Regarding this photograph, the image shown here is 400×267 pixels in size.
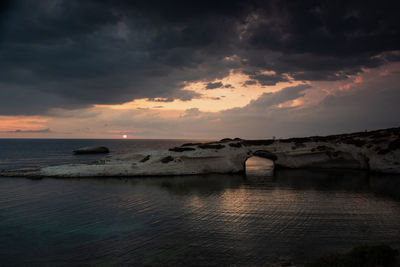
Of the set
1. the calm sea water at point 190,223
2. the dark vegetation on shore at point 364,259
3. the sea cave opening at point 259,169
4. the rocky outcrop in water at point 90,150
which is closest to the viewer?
the dark vegetation on shore at point 364,259

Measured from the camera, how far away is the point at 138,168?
41.3m

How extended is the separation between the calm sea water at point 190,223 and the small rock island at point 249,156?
9.42 m

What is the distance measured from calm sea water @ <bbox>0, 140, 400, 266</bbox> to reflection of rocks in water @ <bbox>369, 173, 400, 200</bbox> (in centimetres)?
12

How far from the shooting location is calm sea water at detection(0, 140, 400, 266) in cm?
1272

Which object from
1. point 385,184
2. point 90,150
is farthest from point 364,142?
point 90,150

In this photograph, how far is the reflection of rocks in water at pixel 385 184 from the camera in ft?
86.7

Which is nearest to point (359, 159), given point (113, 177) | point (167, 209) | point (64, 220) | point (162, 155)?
point (162, 155)

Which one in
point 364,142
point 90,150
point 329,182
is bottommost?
point 329,182

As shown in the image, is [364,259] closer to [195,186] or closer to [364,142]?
[195,186]

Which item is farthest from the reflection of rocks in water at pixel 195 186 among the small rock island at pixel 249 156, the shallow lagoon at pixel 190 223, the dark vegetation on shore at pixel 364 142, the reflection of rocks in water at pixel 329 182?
the dark vegetation on shore at pixel 364 142

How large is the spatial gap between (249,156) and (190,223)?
30.7m

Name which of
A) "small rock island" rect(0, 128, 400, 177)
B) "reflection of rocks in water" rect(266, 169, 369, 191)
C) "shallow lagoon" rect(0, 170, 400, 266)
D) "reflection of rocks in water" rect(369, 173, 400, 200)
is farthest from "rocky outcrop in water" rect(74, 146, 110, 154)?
"reflection of rocks in water" rect(369, 173, 400, 200)

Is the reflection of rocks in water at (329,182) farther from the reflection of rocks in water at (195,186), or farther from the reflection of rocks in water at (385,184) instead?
the reflection of rocks in water at (195,186)

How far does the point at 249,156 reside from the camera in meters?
46.2
